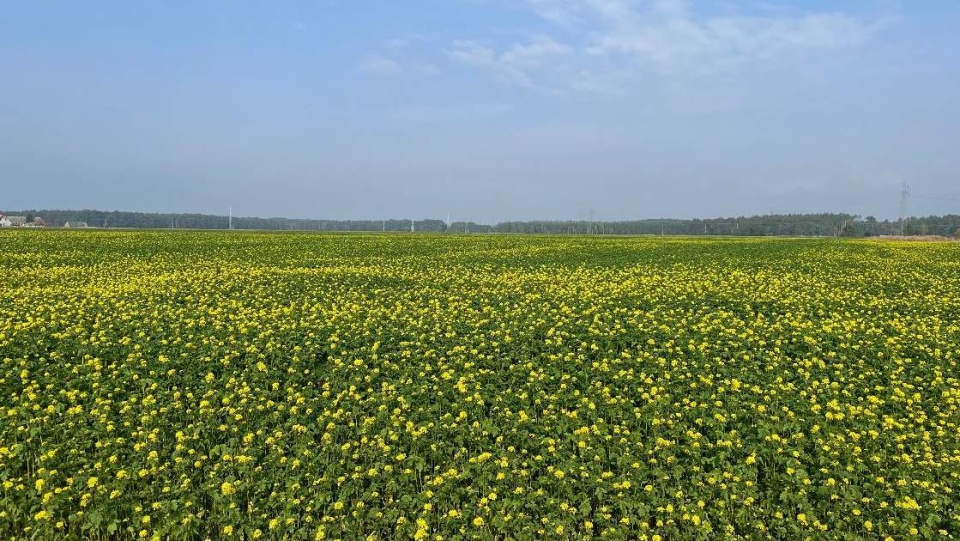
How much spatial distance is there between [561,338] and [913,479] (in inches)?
280

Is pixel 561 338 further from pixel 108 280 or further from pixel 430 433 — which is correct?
pixel 108 280

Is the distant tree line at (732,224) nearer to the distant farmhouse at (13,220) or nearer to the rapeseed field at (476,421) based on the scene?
the distant farmhouse at (13,220)

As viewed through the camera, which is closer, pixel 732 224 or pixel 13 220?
pixel 13 220

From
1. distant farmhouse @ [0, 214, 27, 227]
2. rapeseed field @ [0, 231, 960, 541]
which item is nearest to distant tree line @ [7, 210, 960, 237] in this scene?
distant farmhouse @ [0, 214, 27, 227]

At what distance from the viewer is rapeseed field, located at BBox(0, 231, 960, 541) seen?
7.38 meters

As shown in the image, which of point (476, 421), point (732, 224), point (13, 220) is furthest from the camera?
point (732, 224)

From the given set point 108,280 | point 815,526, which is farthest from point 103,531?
point 108,280

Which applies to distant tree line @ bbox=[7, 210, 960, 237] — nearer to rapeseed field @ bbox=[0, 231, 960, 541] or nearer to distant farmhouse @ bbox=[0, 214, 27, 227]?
distant farmhouse @ bbox=[0, 214, 27, 227]

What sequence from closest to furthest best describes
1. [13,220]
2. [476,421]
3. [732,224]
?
[476,421]
[13,220]
[732,224]

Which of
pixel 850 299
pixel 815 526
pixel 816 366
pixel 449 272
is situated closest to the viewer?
pixel 815 526

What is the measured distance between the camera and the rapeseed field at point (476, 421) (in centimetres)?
738

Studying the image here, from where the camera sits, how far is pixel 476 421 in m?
9.34

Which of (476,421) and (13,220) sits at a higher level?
(13,220)

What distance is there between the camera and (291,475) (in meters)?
8.20
